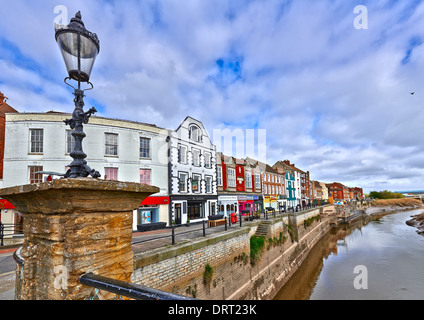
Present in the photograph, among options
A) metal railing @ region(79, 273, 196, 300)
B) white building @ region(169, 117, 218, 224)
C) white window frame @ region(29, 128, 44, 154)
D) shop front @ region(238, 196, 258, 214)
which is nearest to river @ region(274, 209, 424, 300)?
shop front @ region(238, 196, 258, 214)

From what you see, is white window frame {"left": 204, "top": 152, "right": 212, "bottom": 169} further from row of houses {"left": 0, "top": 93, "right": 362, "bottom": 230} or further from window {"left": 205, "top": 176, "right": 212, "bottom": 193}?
window {"left": 205, "top": 176, "right": 212, "bottom": 193}

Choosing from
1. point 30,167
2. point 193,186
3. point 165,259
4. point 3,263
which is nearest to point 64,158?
point 30,167

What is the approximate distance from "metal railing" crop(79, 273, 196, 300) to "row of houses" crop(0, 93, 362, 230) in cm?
1144

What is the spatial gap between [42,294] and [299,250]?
25145 millimetres

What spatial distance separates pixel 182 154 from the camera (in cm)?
2092

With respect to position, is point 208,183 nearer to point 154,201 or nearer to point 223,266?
point 154,201

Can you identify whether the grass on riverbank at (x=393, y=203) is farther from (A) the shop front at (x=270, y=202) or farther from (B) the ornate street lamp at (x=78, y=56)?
(B) the ornate street lamp at (x=78, y=56)

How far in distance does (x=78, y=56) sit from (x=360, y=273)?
25204 mm

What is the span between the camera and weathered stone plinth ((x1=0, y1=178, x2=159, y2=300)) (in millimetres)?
1986

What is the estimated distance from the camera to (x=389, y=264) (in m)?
21.5

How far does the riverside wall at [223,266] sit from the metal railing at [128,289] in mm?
5225

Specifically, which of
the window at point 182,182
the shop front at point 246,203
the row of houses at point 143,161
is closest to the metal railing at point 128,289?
the row of houses at point 143,161

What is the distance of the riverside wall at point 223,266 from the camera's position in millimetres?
7430

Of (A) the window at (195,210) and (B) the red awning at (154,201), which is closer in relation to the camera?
(B) the red awning at (154,201)
